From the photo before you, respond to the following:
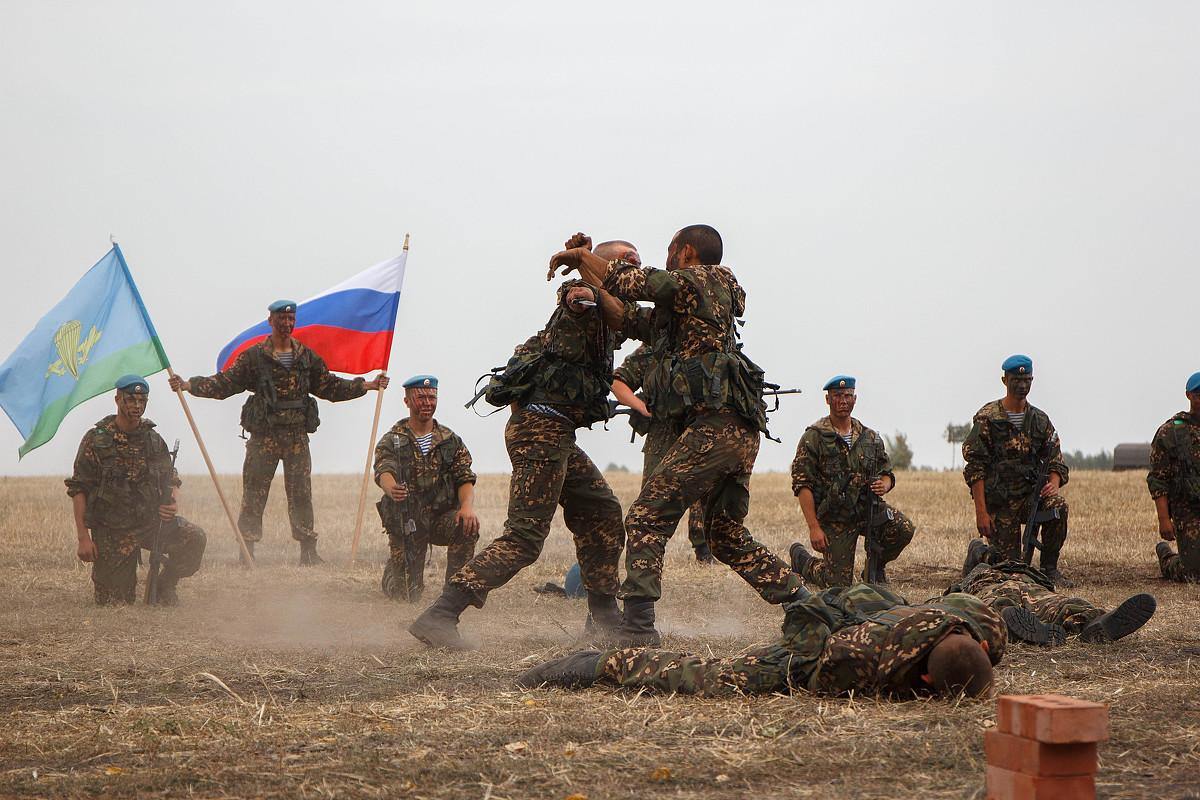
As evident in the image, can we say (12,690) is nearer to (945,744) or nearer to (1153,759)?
(945,744)

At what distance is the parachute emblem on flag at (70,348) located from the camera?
35.6 ft

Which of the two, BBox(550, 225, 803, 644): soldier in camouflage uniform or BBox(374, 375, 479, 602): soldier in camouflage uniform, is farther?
BBox(374, 375, 479, 602): soldier in camouflage uniform

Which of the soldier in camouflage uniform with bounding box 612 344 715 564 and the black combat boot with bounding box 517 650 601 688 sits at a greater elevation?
the soldier in camouflage uniform with bounding box 612 344 715 564

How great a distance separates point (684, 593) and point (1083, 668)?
182 inches

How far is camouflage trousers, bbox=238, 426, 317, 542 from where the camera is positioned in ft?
43.1

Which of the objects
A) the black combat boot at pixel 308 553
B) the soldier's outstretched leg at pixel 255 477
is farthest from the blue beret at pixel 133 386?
the black combat boot at pixel 308 553

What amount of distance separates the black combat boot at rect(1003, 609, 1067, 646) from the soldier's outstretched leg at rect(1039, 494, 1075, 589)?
4.51 meters

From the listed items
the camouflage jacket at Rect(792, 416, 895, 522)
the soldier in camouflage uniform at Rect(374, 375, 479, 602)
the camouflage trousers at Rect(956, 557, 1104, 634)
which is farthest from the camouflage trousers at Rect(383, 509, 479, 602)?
the camouflage trousers at Rect(956, 557, 1104, 634)

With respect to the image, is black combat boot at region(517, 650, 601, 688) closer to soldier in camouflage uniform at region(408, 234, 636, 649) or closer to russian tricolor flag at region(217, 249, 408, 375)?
soldier in camouflage uniform at region(408, 234, 636, 649)

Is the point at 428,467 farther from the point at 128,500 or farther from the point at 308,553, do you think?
the point at 308,553

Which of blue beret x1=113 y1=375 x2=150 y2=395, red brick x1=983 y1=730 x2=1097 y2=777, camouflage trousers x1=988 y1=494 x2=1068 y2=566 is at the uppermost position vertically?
blue beret x1=113 y1=375 x2=150 y2=395

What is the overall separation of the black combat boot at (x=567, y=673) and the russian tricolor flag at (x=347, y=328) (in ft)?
26.6

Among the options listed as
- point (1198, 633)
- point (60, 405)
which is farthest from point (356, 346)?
point (1198, 633)

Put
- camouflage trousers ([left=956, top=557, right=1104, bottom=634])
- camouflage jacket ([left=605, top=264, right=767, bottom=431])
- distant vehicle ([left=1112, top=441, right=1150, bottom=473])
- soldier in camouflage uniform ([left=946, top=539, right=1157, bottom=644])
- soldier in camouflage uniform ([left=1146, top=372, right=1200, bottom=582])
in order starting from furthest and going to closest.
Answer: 1. distant vehicle ([left=1112, top=441, right=1150, bottom=473])
2. soldier in camouflage uniform ([left=1146, top=372, right=1200, bottom=582])
3. camouflage trousers ([left=956, top=557, right=1104, bottom=634])
4. soldier in camouflage uniform ([left=946, top=539, right=1157, bottom=644])
5. camouflage jacket ([left=605, top=264, right=767, bottom=431])
